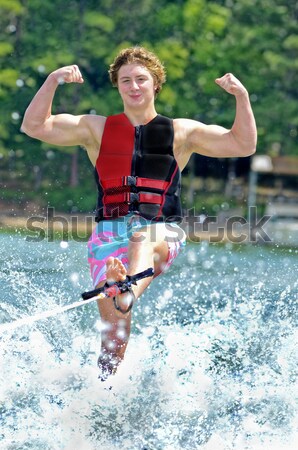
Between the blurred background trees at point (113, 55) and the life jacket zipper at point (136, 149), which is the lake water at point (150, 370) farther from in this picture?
the blurred background trees at point (113, 55)

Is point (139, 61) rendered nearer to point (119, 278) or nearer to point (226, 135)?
point (226, 135)

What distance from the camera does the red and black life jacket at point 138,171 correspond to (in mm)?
5520

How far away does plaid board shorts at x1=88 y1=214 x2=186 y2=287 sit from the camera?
5.52 m

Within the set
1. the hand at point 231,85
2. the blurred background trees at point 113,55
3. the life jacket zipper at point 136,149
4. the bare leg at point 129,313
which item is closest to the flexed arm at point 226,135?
the hand at point 231,85

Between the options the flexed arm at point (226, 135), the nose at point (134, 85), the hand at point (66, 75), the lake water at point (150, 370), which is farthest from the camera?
the nose at point (134, 85)

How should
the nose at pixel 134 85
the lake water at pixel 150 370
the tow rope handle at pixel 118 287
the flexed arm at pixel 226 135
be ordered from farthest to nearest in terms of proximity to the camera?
the nose at pixel 134 85 < the flexed arm at pixel 226 135 < the lake water at pixel 150 370 < the tow rope handle at pixel 118 287

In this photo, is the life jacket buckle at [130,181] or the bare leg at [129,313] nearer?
the bare leg at [129,313]

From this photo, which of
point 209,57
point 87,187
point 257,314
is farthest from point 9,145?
point 257,314

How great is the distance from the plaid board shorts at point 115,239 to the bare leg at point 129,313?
0.05 metres

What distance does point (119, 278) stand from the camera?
4914 millimetres

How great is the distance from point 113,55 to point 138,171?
23908 mm

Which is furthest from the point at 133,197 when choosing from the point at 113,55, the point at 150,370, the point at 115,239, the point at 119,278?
the point at 113,55

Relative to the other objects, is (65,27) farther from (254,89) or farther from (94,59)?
(254,89)

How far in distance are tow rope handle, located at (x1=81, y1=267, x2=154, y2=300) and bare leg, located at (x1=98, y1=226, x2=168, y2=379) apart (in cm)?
11
